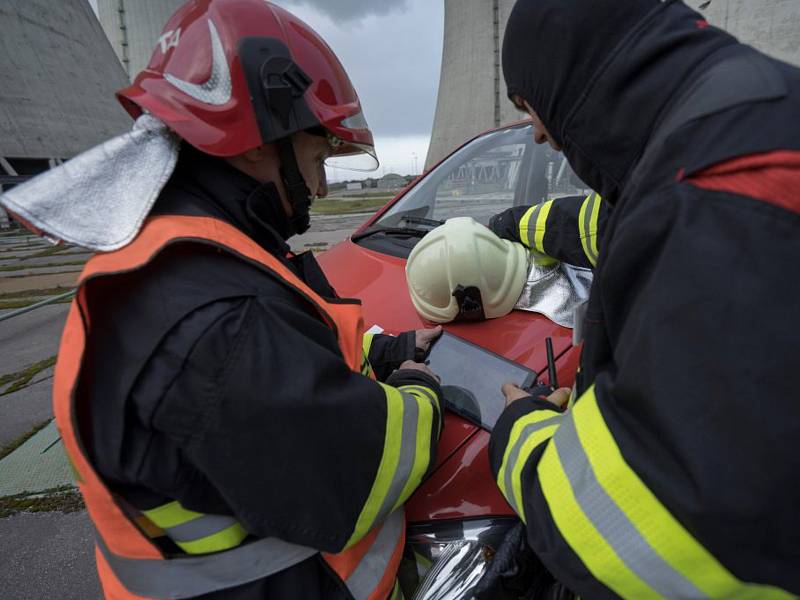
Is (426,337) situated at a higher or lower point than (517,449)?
lower

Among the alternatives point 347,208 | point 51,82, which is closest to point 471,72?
point 347,208

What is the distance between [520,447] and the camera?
0.92 metres

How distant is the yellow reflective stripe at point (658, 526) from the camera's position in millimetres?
616

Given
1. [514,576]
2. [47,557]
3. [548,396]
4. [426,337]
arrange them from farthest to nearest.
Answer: [47,557]
[426,337]
[548,396]
[514,576]

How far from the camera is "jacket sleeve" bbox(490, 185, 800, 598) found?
56cm

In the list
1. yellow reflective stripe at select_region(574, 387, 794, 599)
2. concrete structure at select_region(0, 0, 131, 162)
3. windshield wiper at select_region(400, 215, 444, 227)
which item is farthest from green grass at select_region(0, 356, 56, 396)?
concrete structure at select_region(0, 0, 131, 162)

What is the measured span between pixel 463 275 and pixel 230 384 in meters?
0.91

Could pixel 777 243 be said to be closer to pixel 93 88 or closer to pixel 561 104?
pixel 561 104

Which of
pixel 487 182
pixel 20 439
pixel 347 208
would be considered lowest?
pixel 347 208

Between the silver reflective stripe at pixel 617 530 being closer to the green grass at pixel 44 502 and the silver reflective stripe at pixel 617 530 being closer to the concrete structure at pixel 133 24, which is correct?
the green grass at pixel 44 502

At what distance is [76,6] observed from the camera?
17969mm

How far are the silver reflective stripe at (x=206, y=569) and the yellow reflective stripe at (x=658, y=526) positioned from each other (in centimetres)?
58

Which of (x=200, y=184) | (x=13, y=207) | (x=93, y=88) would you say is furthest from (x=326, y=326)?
(x=93, y=88)

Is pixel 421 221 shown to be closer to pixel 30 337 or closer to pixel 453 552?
pixel 453 552
